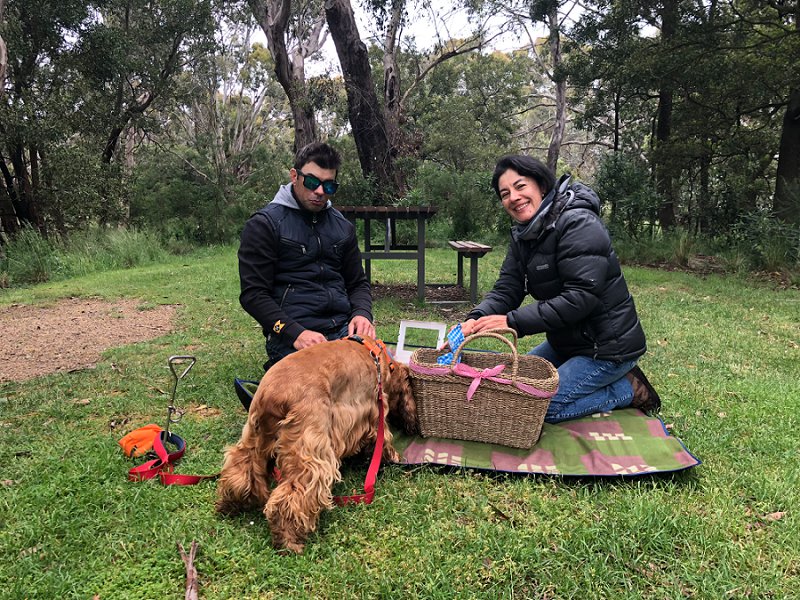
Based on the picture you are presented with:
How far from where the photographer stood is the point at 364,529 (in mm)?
2113

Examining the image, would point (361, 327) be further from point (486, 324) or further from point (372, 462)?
point (372, 462)

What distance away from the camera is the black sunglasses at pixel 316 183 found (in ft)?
9.92

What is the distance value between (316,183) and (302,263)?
50cm

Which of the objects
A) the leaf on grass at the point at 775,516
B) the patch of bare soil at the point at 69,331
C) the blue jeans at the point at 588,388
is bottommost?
the patch of bare soil at the point at 69,331

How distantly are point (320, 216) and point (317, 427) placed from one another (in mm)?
1678

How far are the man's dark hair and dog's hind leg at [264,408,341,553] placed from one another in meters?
1.57

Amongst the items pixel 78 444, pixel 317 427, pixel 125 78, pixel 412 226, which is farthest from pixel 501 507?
pixel 125 78

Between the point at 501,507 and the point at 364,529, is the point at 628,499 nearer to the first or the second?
the point at 501,507

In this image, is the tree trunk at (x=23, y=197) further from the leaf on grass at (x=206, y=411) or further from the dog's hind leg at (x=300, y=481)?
the dog's hind leg at (x=300, y=481)

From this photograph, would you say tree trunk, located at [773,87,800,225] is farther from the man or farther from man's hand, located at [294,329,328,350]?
man's hand, located at [294,329,328,350]

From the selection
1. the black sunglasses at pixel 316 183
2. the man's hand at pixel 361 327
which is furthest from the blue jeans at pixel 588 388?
the black sunglasses at pixel 316 183

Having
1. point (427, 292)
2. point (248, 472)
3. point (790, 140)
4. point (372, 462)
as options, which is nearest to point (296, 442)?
point (248, 472)

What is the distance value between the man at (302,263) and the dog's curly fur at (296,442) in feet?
2.26

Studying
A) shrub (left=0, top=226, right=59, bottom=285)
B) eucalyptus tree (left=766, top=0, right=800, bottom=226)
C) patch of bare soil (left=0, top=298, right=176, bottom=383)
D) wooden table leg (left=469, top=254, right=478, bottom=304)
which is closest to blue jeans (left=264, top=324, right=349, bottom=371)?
patch of bare soil (left=0, top=298, right=176, bottom=383)
